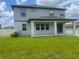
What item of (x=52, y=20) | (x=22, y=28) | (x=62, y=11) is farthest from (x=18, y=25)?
(x=62, y=11)

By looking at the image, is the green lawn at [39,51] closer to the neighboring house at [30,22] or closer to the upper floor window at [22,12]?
the neighboring house at [30,22]

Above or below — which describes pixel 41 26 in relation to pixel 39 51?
above

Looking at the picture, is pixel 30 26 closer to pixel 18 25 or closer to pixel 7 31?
pixel 18 25

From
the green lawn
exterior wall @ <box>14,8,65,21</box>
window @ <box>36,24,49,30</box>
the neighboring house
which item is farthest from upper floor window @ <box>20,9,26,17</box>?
the green lawn

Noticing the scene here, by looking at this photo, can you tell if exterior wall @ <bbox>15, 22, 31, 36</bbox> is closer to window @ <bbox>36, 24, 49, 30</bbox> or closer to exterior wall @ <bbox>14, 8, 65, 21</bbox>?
exterior wall @ <bbox>14, 8, 65, 21</bbox>

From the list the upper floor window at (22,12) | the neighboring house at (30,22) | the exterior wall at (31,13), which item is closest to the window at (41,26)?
the neighboring house at (30,22)

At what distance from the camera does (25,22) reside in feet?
94.8

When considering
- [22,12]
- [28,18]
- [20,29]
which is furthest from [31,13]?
[20,29]

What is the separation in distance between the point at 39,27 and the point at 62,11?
613 cm

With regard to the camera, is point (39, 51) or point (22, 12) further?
point (22, 12)

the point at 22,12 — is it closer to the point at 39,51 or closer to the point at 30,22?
the point at 30,22

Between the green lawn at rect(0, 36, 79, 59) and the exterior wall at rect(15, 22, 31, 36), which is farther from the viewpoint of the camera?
the exterior wall at rect(15, 22, 31, 36)

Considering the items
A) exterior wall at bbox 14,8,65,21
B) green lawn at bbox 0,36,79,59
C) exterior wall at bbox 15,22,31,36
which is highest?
exterior wall at bbox 14,8,65,21

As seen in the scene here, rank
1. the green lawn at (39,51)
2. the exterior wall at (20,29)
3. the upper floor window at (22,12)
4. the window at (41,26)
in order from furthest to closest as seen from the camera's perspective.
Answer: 1. the window at (41,26)
2. the upper floor window at (22,12)
3. the exterior wall at (20,29)
4. the green lawn at (39,51)
